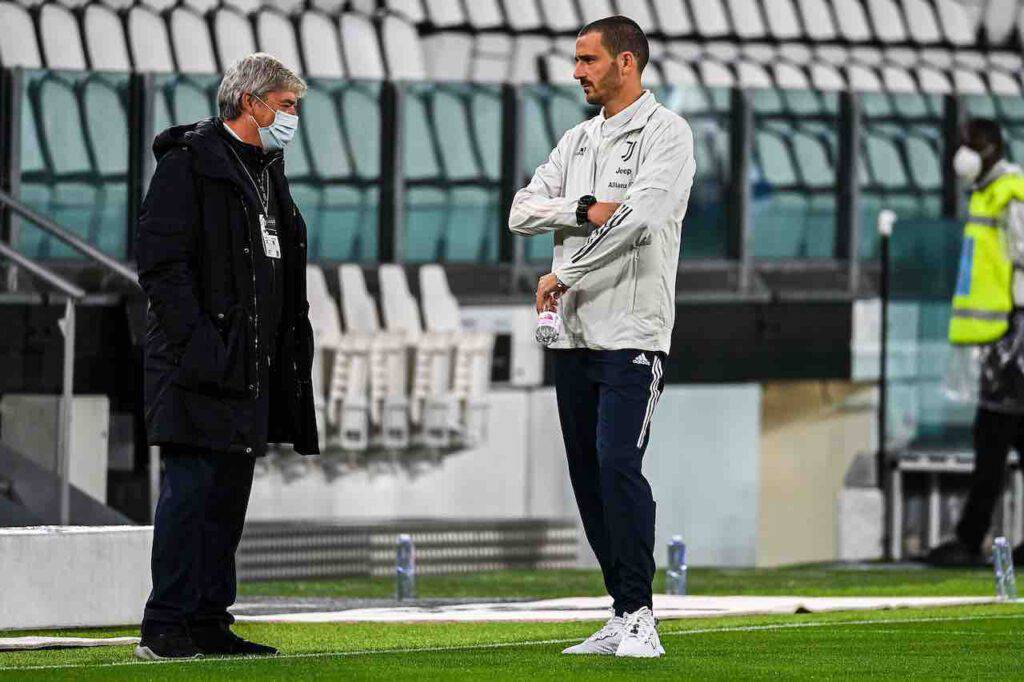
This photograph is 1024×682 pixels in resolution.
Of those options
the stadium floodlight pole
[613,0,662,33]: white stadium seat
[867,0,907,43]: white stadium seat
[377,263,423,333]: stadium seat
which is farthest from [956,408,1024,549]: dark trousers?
[867,0,907,43]: white stadium seat

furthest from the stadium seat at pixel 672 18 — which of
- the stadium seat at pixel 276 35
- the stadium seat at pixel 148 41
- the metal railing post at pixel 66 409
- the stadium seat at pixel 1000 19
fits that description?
the metal railing post at pixel 66 409

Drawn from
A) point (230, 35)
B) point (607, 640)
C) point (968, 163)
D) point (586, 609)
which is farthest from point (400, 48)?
point (607, 640)

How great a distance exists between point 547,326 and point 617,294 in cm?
18

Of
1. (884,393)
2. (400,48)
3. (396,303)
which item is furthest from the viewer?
(400,48)

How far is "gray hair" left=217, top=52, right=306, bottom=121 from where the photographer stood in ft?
17.8

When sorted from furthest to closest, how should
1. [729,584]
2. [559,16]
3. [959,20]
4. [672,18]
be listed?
[959,20]
[672,18]
[559,16]
[729,584]

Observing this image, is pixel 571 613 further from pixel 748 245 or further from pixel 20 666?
pixel 748 245

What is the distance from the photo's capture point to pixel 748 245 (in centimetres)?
1378

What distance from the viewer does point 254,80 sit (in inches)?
214

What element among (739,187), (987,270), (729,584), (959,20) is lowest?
(729,584)

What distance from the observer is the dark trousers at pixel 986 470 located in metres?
10.1

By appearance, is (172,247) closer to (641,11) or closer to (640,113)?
(640,113)

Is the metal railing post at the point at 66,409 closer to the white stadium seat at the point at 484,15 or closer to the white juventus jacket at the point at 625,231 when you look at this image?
the white juventus jacket at the point at 625,231

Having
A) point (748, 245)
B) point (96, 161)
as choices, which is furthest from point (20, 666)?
point (748, 245)
